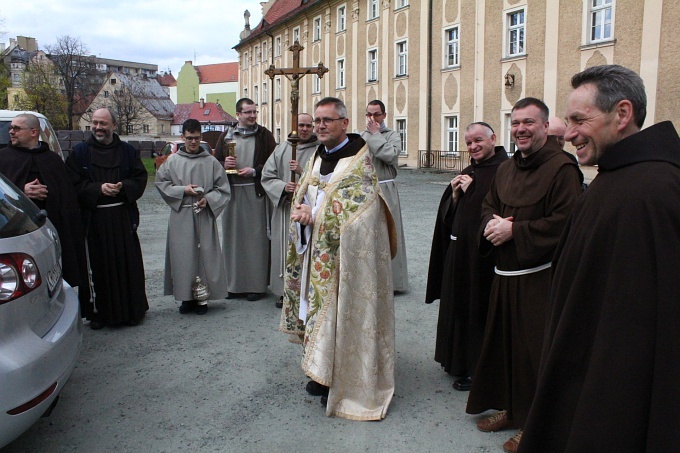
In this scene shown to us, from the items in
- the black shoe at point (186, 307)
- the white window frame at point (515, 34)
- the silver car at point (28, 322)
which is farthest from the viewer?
the white window frame at point (515, 34)

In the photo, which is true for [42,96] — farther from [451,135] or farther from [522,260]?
[522,260]

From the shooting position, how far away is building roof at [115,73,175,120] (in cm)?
7419

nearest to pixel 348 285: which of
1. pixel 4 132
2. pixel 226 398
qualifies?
pixel 226 398

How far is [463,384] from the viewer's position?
172 inches

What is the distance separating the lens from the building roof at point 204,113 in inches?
2830

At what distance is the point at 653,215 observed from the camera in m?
2.02

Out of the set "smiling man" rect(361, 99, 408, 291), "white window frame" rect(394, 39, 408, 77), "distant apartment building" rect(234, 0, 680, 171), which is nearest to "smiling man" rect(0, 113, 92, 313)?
"smiling man" rect(361, 99, 408, 291)

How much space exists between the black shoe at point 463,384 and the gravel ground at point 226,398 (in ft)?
0.22

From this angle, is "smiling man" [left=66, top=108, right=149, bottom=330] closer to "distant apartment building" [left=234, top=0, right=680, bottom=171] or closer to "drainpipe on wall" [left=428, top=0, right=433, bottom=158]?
"distant apartment building" [left=234, top=0, right=680, bottom=171]

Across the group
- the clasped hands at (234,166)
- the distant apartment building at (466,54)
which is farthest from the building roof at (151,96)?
the clasped hands at (234,166)

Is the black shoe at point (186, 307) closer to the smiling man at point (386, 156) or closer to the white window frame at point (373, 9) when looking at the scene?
the smiling man at point (386, 156)

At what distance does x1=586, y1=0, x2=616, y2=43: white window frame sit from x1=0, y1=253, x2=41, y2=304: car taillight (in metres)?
19.3

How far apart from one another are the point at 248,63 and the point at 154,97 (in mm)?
35193

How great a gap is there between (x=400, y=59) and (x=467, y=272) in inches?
1034
